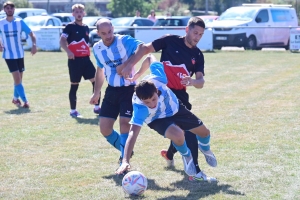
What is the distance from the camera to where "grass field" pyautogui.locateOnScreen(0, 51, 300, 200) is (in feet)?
19.3

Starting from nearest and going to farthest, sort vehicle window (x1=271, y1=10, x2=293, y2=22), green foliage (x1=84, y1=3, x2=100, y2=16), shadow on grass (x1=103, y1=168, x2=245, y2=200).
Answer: shadow on grass (x1=103, y1=168, x2=245, y2=200) → vehicle window (x1=271, y1=10, x2=293, y2=22) → green foliage (x1=84, y1=3, x2=100, y2=16)

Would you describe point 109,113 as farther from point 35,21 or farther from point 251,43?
point 35,21

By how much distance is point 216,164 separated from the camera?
20.8 feet

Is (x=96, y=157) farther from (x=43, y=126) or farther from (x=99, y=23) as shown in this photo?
(x=43, y=126)

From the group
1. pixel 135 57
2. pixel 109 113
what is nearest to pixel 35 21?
pixel 109 113

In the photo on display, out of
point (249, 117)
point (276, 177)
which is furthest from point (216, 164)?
point (249, 117)

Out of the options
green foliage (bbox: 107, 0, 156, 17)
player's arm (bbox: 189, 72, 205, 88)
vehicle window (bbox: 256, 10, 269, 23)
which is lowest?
green foliage (bbox: 107, 0, 156, 17)

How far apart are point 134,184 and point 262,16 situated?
19.9 metres

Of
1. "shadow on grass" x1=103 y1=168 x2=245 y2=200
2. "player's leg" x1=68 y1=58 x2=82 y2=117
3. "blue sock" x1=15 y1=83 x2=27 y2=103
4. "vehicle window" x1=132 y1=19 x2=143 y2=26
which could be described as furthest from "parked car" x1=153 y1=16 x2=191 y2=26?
"shadow on grass" x1=103 y1=168 x2=245 y2=200

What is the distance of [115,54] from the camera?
6.61 m

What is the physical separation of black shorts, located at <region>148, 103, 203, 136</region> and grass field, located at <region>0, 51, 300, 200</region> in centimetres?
59

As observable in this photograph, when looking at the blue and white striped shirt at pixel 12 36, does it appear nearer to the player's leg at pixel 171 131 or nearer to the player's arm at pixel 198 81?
the player's arm at pixel 198 81

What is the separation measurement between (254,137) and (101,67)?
8.42 ft

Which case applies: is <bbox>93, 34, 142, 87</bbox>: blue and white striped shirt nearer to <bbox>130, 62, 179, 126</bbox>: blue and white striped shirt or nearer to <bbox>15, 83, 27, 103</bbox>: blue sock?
<bbox>130, 62, 179, 126</bbox>: blue and white striped shirt
